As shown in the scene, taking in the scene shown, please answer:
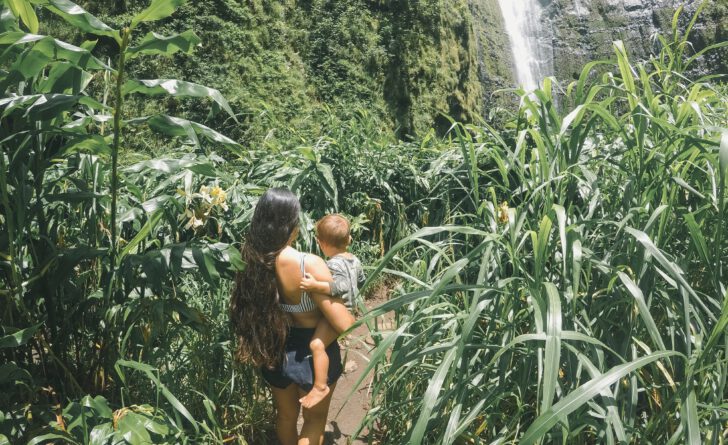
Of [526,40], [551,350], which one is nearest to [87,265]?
[551,350]

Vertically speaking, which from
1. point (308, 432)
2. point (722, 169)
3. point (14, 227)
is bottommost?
point (308, 432)

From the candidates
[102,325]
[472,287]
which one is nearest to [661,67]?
[472,287]

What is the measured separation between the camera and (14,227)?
6.92ft

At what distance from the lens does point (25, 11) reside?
6.44ft

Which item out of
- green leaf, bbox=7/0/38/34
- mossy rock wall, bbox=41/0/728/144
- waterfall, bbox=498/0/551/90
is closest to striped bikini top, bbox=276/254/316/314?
green leaf, bbox=7/0/38/34

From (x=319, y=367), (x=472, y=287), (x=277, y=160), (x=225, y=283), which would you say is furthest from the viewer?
(x=277, y=160)

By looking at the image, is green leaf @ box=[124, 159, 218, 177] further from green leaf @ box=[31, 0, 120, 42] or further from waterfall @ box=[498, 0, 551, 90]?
waterfall @ box=[498, 0, 551, 90]

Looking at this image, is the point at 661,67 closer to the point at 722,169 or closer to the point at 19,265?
the point at 722,169

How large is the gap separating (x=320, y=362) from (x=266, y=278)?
14.1 inches

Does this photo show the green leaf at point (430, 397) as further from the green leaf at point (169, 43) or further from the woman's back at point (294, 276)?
the green leaf at point (169, 43)

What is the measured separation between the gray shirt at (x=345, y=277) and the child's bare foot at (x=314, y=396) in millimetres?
322

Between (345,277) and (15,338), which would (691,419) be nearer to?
(345,277)

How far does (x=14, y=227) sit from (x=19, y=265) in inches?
5.3

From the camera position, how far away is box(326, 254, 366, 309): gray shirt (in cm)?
234
